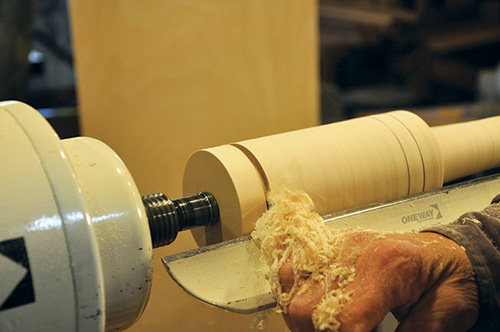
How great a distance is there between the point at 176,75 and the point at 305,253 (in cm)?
40

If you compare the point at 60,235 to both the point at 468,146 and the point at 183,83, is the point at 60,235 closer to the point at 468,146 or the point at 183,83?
the point at 183,83

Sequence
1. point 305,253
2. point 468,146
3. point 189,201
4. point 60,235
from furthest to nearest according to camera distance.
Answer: point 468,146 → point 189,201 → point 305,253 → point 60,235

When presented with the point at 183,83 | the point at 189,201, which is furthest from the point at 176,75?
the point at 189,201

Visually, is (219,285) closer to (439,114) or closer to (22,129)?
(22,129)

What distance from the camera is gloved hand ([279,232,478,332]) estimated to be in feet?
1.33

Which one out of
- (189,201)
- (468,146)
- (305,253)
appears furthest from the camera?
(468,146)

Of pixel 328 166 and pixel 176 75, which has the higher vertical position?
pixel 176 75

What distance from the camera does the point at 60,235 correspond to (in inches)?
13.6

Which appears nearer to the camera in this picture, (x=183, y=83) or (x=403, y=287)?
(x=403, y=287)

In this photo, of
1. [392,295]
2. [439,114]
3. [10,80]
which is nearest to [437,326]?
[392,295]

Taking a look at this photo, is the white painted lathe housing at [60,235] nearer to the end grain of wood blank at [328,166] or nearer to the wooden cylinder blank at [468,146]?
the end grain of wood blank at [328,166]

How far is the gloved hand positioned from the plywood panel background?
302 millimetres

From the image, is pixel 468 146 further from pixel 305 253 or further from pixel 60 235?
pixel 60 235

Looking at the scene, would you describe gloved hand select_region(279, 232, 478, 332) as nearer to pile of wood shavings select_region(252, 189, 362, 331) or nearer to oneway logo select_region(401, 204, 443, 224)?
pile of wood shavings select_region(252, 189, 362, 331)
